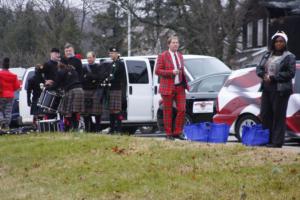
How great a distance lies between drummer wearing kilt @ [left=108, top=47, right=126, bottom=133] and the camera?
626 inches

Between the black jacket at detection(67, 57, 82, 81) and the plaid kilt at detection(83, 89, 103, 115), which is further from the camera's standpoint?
the plaid kilt at detection(83, 89, 103, 115)

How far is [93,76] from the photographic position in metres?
16.7

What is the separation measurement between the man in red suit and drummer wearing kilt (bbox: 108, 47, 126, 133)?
8.56 feet

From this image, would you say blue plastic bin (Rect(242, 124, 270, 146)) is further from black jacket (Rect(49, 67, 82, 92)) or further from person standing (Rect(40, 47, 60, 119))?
person standing (Rect(40, 47, 60, 119))

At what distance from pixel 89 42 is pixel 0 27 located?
6.68 meters

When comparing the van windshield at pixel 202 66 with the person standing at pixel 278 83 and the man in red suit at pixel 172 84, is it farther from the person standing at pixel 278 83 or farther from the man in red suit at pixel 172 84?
the person standing at pixel 278 83

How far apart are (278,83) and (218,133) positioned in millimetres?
1245

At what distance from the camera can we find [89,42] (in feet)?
198

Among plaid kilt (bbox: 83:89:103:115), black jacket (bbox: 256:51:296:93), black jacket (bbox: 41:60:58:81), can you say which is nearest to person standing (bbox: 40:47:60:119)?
black jacket (bbox: 41:60:58:81)

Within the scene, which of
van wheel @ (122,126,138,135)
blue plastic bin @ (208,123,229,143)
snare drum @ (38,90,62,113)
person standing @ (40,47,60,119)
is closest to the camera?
blue plastic bin @ (208,123,229,143)

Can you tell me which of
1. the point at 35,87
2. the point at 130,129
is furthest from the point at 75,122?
the point at 130,129

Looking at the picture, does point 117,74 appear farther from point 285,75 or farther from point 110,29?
point 110,29

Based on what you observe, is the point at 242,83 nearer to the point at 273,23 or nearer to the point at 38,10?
the point at 273,23

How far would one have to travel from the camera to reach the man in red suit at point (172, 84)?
1323cm
